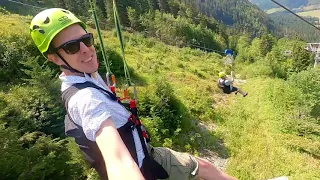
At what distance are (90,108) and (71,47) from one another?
1.62ft

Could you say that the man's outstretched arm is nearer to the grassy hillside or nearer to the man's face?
the man's face


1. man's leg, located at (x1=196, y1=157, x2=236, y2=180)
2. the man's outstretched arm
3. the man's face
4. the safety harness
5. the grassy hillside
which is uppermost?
the man's face

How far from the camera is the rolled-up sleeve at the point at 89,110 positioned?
1.52 m

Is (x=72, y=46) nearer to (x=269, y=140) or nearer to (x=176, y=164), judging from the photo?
(x=176, y=164)

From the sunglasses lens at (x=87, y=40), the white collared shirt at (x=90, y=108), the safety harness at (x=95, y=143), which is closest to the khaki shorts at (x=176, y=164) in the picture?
the safety harness at (x=95, y=143)

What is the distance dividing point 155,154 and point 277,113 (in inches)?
551

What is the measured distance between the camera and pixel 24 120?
20.2ft

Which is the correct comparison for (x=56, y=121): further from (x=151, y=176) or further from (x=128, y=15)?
(x=128, y=15)

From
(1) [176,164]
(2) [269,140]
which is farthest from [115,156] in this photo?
(2) [269,140]

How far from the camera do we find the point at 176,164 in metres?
2.54

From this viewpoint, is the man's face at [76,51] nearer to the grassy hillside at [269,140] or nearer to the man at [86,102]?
the man at [86,102]

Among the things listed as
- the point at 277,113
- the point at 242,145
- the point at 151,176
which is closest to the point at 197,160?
the point at 151,176

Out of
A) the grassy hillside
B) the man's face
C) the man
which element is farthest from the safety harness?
the grassy hillside

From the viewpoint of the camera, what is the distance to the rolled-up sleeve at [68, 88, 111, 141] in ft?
5.00
